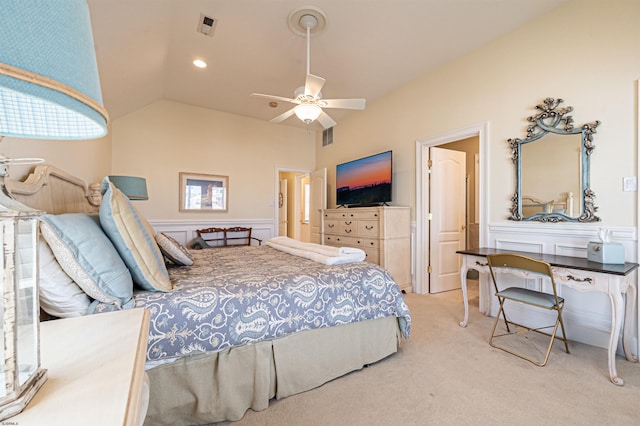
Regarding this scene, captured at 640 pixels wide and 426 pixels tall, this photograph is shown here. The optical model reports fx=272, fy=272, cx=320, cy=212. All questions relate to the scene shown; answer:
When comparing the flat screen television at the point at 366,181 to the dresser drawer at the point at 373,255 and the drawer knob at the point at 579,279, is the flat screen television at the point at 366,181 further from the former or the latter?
the drawer knob at the point at 579,279

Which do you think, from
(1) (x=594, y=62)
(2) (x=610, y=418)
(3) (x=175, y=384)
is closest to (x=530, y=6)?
(1) (x=594, y=62)

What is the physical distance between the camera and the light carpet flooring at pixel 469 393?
1483 mm

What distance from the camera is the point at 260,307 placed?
1.51 m

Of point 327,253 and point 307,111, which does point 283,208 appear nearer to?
point 307,111

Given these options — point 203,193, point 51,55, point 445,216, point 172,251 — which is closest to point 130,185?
point 203,193

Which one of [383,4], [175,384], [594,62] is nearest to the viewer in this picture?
[175,384]

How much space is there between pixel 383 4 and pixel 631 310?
3.24 meters

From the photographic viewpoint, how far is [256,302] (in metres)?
1.50

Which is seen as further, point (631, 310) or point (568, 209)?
point (568, 209)

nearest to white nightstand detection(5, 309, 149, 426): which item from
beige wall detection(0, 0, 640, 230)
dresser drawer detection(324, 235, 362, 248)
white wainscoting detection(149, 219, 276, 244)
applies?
beige wall detection(0, 0, 640, 230)

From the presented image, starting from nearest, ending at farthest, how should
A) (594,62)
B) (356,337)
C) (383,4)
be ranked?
1. (356,337)
2. (594,62)
3. (383,4)

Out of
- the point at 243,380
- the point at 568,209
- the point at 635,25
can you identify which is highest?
the point at 635,25

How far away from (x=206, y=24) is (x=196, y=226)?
3130 millimetres

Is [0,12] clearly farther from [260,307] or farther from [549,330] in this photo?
[549,330]
